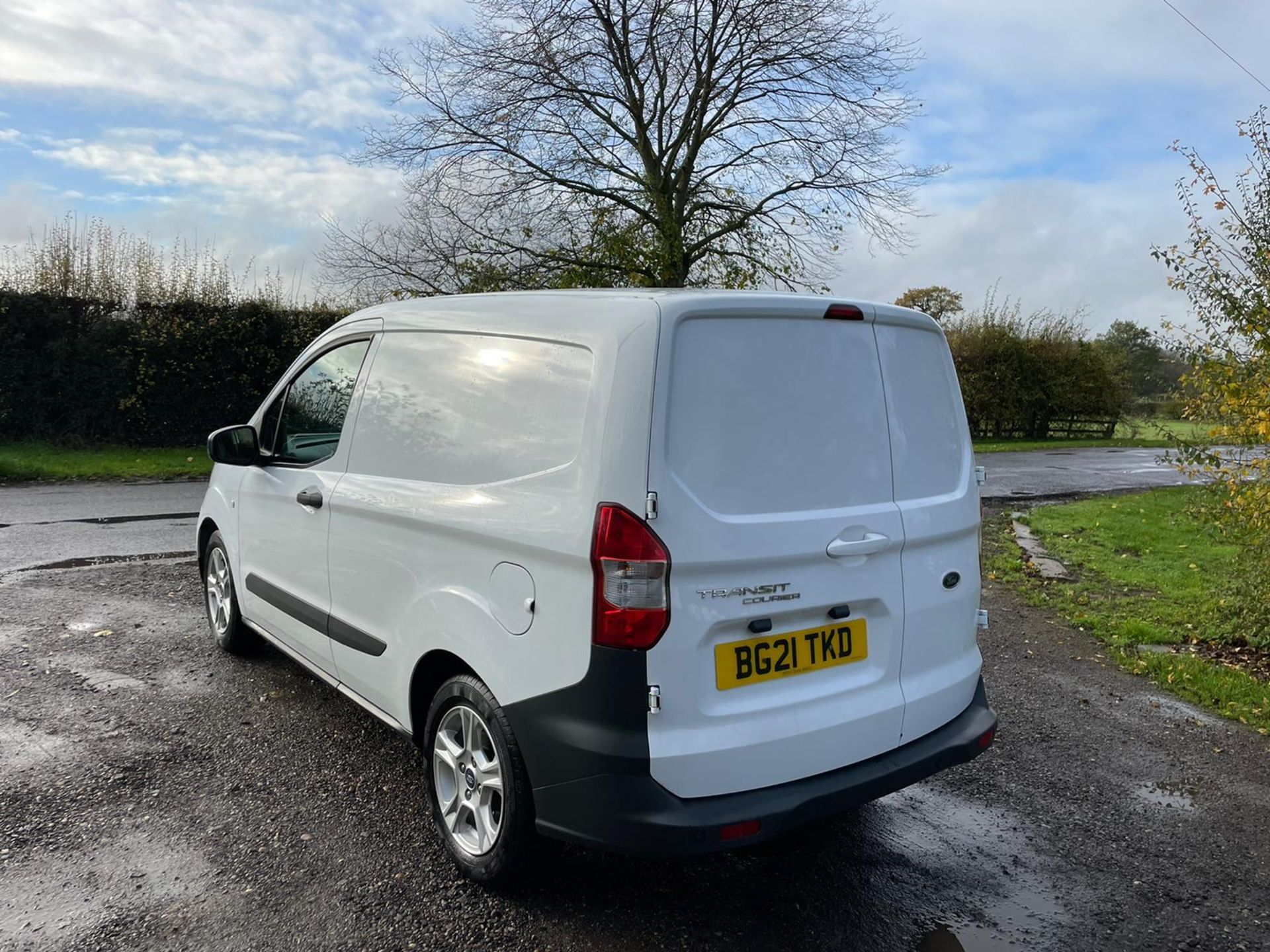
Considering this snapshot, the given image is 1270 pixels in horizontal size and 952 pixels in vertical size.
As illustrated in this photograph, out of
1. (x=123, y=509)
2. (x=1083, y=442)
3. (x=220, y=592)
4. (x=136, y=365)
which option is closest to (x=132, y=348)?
(x=136, y=365)

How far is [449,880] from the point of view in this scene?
117 inches

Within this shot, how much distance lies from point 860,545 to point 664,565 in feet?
2.40

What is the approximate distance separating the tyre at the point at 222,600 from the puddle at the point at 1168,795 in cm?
467

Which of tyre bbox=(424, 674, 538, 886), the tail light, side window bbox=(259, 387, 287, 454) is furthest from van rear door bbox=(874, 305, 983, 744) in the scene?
side window bbox=(259, 387, 287, 454)

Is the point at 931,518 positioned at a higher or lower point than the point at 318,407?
lower

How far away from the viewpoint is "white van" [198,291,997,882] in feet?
8.06

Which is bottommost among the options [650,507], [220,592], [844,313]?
[220,592]

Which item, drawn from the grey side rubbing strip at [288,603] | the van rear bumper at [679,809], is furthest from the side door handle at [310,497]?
the van rear bumper at [679,809]

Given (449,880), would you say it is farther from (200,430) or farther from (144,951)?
(200,430)

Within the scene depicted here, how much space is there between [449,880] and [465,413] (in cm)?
160

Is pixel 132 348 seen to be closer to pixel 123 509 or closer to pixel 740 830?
pixel 123 509

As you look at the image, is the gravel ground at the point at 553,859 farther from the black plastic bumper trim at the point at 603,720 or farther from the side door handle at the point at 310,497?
the side door handle at the point at 310,497

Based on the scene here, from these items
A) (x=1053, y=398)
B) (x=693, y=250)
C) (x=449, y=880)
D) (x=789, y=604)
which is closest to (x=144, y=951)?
(x=449, y=880)

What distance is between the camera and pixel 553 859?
9.43 feet
